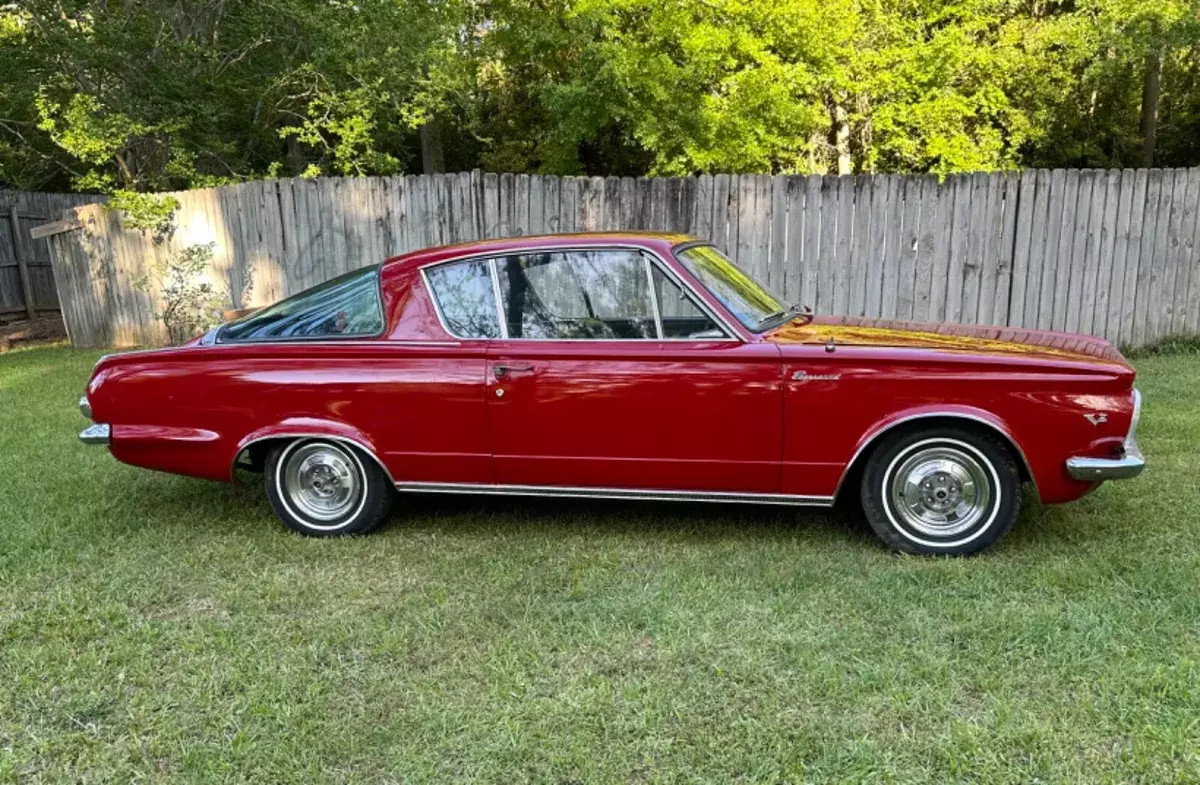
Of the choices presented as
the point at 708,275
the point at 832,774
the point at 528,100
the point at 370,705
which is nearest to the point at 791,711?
the point at 832,774

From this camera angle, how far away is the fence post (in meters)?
15.0

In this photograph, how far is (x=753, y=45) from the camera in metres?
11.9

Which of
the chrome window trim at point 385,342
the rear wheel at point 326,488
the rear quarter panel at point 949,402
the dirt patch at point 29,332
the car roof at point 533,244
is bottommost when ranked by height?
the dirt patch at point 29,332

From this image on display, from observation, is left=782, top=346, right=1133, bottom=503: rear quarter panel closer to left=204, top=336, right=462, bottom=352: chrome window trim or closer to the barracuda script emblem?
the barracuda script emblem

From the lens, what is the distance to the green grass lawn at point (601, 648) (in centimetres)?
264

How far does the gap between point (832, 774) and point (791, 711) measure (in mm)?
317

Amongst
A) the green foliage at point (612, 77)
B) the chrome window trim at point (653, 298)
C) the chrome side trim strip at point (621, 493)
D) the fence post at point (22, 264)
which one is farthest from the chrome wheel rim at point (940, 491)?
the fence post at point (22, 264)

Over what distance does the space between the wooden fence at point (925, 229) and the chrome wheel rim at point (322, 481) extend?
5251 millimetres

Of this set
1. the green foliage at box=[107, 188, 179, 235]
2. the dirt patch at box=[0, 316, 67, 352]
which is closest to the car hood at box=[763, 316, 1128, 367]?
the green foliage at box=[107, 188, 179, 235]

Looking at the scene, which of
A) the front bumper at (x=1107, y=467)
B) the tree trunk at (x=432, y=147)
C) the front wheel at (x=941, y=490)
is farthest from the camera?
the tree trunk at (x=432, y=147)

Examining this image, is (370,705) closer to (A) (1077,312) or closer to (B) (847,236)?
(B) (847,236)

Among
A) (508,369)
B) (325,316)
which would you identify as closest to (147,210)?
(325,316)

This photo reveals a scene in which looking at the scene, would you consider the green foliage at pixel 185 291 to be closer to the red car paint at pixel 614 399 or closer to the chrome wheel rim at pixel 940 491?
the red car paint at pixel 614 399

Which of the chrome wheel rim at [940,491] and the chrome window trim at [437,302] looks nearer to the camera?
the chrome wheel rim at [940,491]
